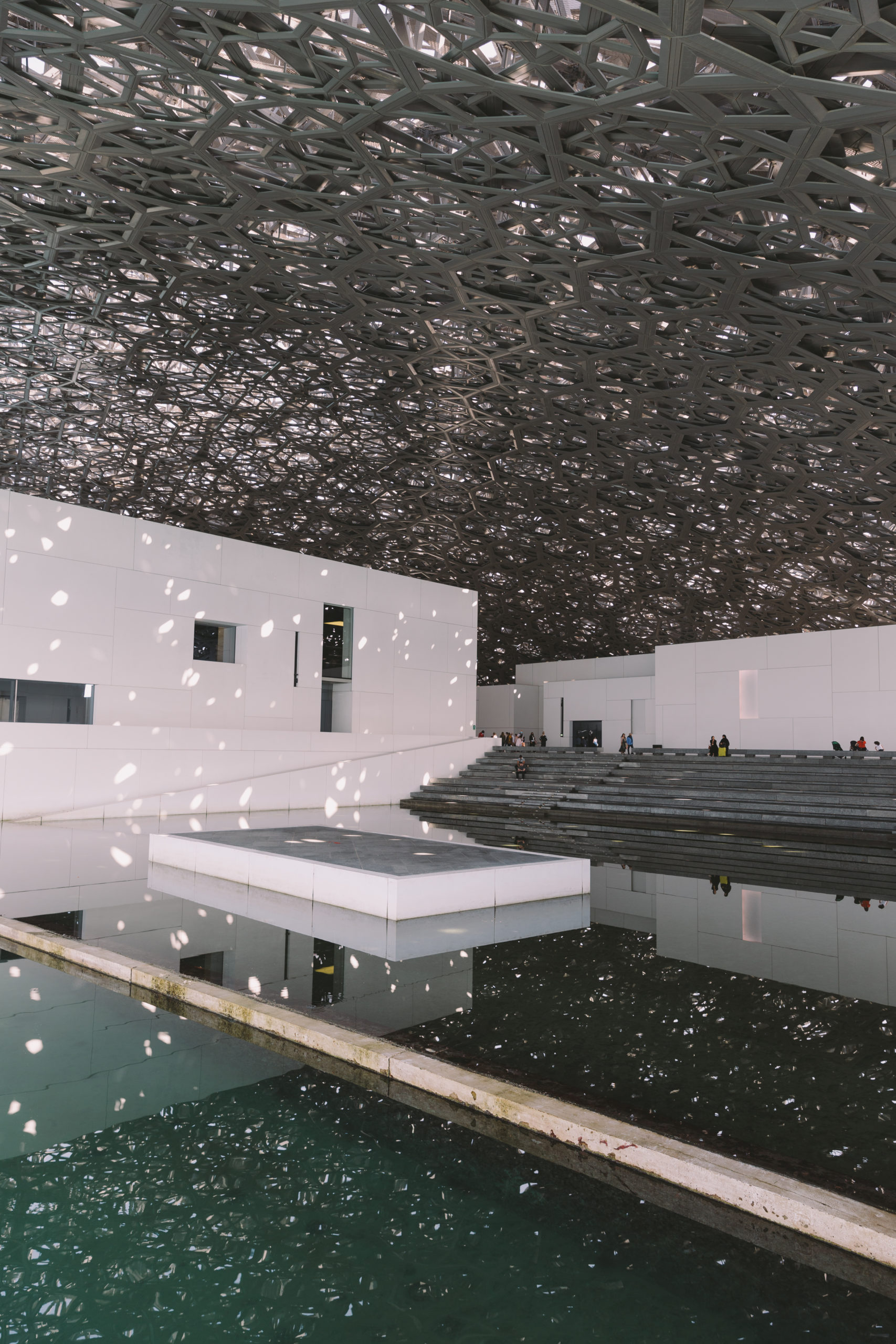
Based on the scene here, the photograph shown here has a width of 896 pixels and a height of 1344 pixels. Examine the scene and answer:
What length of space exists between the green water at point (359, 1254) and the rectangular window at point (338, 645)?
23428mm

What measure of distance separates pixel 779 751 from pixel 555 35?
19504 mm

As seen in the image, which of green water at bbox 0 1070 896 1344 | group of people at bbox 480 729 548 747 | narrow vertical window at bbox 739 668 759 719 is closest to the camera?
green water at bbox 0 1070 896 1344

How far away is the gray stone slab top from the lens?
28.2 feet

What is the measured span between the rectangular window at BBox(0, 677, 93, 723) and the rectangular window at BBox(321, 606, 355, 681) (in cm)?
815

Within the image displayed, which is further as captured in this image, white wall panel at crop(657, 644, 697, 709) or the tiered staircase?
white wall panel at crop(657, 644, 697, 709)

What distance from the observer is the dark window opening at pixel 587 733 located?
3653cm

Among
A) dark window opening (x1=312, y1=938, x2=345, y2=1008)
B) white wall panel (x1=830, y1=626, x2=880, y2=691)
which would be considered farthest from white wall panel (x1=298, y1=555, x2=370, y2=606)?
dark window opening (x1=312, y1=938, x2=345, y2=1008)

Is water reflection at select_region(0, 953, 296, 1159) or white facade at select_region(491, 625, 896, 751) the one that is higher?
white facade at select_region(491, 625, 896, 751)

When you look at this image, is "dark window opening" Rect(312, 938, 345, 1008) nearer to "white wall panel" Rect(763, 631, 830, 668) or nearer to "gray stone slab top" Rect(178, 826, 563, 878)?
"gray stone slab top" Rect(178, 826, 563, 878)

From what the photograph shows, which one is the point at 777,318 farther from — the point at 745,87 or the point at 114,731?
the point at 114,731

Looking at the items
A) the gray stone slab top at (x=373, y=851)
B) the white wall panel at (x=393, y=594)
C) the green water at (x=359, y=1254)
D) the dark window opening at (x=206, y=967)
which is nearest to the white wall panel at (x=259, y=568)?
the white wall panel at (x=393, y=594)

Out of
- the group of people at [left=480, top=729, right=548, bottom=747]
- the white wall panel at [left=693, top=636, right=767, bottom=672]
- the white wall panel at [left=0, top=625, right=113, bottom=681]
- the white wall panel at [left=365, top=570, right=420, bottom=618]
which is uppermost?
the white wall panel at [left=365, top=570, right=420, bottom=618]

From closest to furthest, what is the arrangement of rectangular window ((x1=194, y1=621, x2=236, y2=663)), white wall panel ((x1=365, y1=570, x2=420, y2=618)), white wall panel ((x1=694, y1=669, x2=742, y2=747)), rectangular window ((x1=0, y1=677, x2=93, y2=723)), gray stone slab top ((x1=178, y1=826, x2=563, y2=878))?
gray stone slab top ((x1=178, y1=826, x2=563, y2=878)) → rectangular window ((x1=0, y1=677, x2=93, y2=723)) → rectangular window ((x1=194, y1=621, x2=236, y2=663)) → white wall panel ((x1=365, y1=570, x2=420, y2=618)) → white wall panel ((x1=694, y1=669, x2=742, y2=747))

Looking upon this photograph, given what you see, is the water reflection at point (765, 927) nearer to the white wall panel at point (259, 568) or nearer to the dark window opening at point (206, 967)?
the dark window opening at point (206, 967)
